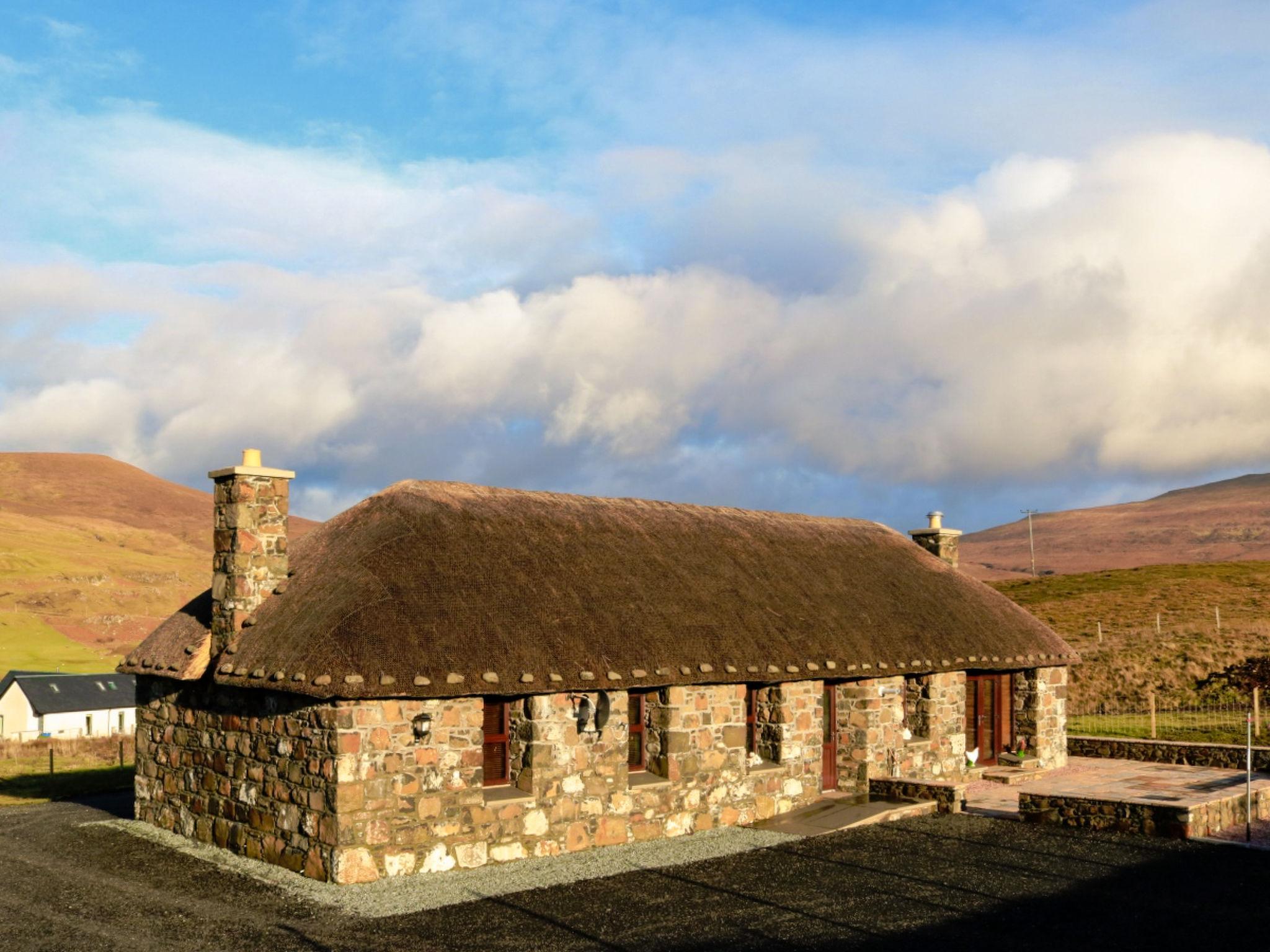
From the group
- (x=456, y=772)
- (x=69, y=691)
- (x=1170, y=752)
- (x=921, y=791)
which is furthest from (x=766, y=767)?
(x=69, y=691)

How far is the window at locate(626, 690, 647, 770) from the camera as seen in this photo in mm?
15359

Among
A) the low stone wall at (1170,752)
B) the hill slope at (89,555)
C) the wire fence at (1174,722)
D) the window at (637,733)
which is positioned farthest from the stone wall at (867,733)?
the hill slope at (89,555)

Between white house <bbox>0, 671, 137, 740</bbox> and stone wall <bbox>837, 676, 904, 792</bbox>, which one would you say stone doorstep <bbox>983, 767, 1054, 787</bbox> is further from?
white house <bbox>0, 671, 137, 740</bbox>

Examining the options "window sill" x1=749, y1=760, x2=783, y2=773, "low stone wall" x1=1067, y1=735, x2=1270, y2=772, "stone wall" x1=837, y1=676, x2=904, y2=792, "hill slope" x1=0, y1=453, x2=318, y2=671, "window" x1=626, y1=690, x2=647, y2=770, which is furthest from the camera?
"hill slope" x1=0, y1=453, x2=318, y2=671

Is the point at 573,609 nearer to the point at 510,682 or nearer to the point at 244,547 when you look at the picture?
the point at 510,682

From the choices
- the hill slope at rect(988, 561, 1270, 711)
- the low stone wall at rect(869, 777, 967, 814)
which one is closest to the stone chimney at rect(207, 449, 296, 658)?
the low stone wall at rect(869, 777, 967, 814)

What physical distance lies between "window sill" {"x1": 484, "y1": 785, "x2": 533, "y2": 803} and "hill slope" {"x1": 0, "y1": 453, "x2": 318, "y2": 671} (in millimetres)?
57857

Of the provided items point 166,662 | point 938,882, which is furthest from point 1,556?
point 938,882

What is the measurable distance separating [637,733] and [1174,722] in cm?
1786

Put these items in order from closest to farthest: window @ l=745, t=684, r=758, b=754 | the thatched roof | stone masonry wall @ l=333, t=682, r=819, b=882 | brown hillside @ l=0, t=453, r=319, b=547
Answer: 1. stone masonry wall @ l=333, t=682, r=819, b=882
2. the thatched roof
3. window @ l=745, t=684, r=758, b=754
4. brown hillside @ l=0, t=453, r=319, b=547

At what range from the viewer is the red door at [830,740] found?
1789 cm

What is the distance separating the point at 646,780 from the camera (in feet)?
49.0

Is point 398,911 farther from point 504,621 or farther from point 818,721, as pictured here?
point 818,721

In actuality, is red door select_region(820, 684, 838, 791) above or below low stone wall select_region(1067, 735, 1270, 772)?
above
